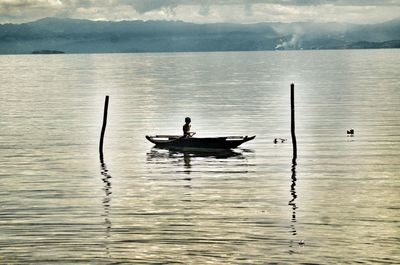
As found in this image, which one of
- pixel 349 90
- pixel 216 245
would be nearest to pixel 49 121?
pixel 216 245

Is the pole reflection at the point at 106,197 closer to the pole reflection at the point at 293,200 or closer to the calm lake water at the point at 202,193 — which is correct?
the calm lake water at the point at 202,193

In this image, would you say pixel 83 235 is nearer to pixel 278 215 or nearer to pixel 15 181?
pixel 278 215

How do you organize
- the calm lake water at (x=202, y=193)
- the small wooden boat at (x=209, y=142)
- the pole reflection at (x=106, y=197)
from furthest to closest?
the small wooden boat at (x=209, y=142) < the pole reflection at (x=106, y=197) < the calm lake water at (x=202, y=193)

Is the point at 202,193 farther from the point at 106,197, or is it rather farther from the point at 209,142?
the point at 209,142

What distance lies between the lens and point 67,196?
1414 inches

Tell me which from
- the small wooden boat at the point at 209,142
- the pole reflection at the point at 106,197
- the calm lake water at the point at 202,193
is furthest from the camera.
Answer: the small wooden boat at the point at 209,142

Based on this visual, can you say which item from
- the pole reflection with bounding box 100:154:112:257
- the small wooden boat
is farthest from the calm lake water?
the small wooden boat

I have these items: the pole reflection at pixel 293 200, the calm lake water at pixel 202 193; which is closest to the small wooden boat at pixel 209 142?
the calm lake water at pixel 202 193

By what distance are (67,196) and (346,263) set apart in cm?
1630

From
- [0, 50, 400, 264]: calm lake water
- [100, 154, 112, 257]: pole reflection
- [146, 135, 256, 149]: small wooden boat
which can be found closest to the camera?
[0, 50, 400, 264]: calm lake water

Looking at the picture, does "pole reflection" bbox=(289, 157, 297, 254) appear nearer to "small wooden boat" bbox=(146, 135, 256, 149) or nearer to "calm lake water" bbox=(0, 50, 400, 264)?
"calm lake water" bbox=(0, 50, 400, 264)

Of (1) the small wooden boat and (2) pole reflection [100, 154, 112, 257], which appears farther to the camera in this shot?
(1) the small wooden boat

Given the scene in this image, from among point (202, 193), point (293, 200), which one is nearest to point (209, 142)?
point (202, 193)

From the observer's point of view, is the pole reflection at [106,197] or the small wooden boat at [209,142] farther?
the small wooden boat at [209,142]
